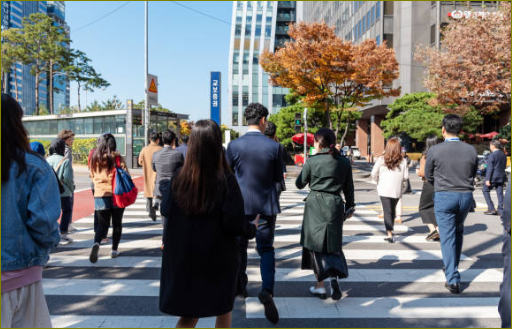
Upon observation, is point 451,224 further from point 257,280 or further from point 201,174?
point 201,174

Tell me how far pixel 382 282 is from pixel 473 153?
1.82 m

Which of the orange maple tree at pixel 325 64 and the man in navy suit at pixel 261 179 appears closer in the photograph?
the man in navy suit at pixel 261 179

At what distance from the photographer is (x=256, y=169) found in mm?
3834

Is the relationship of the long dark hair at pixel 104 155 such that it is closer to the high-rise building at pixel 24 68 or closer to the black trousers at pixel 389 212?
the black trousers at pixel 389 212

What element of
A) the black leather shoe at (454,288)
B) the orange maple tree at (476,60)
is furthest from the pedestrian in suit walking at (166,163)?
the orange maple tree at (476,60)

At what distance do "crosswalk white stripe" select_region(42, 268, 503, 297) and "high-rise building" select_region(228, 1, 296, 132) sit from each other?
62.1 metres

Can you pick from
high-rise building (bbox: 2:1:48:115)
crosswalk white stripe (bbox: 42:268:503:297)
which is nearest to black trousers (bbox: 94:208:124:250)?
crosswalk white stripe (bbox: 42:268:503:297)

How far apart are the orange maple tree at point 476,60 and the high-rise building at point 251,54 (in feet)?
142

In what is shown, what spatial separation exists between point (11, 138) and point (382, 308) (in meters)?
3.50

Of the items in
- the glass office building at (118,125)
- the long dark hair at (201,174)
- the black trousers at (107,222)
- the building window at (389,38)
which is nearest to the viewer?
the long dark hair at (201,174)

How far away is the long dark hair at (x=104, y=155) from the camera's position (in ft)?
18.1

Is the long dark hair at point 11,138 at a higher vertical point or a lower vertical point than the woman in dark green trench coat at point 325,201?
higher

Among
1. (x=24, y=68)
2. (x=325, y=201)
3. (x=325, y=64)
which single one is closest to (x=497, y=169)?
(x=325, y=201)

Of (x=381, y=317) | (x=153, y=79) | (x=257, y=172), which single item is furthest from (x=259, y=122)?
(x=153, y=79)
